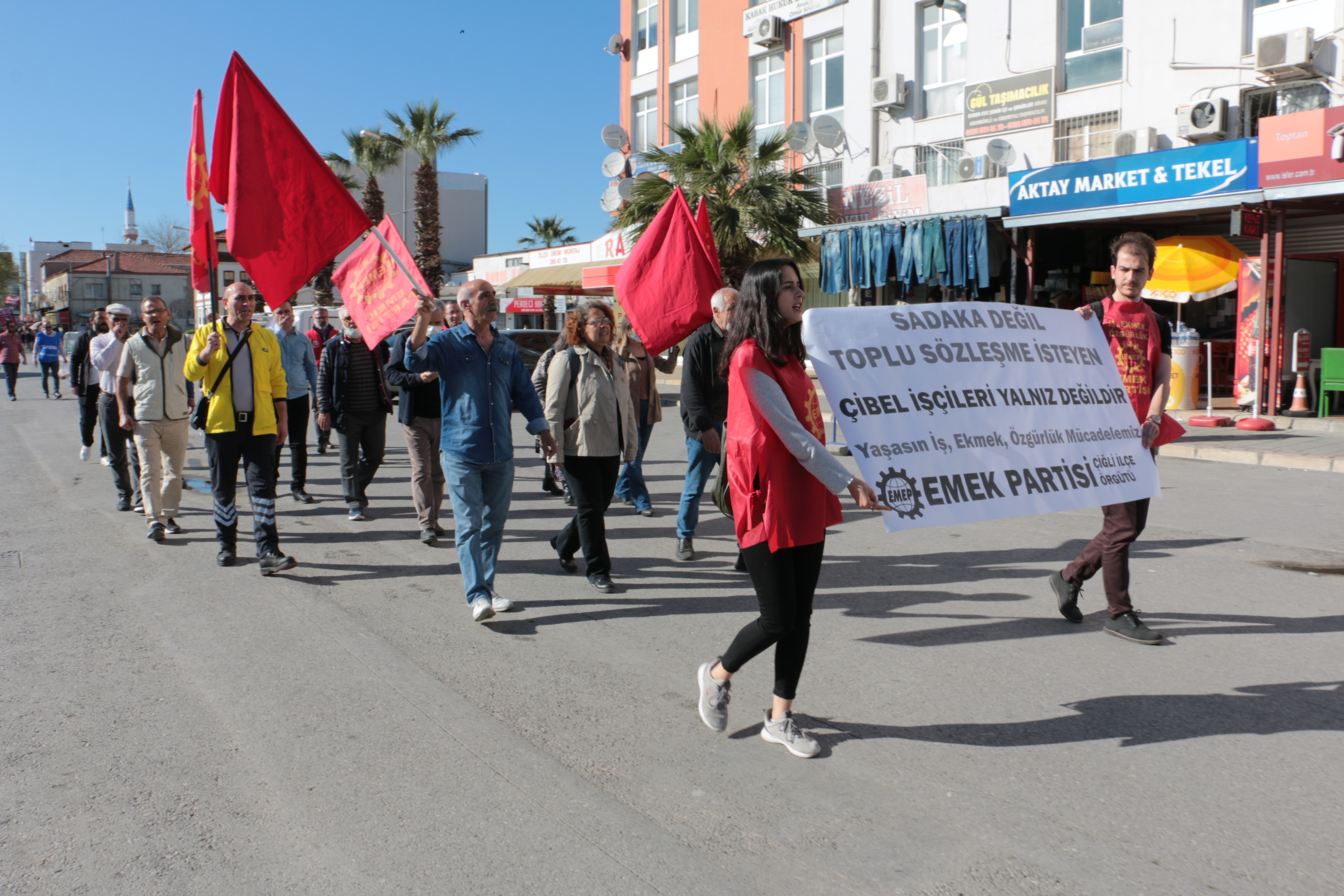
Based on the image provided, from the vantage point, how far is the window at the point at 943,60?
21438mm

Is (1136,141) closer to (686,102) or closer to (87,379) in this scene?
(686,102)

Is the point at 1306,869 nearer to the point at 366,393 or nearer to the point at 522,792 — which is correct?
the point at 522,792

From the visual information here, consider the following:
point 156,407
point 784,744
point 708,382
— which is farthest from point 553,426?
point 156,407

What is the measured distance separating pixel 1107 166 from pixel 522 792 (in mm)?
16146

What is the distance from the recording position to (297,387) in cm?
1005

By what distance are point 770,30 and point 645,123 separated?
656 centimetres

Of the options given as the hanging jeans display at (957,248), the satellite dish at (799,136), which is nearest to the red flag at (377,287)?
the hanging jeans display at (957,248)

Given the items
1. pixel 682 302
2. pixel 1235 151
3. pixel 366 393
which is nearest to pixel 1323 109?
pixel 1235 151

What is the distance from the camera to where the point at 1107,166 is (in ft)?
53.9

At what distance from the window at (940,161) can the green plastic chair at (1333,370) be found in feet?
27.0

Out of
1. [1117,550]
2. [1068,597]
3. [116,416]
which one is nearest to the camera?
[1117,550]

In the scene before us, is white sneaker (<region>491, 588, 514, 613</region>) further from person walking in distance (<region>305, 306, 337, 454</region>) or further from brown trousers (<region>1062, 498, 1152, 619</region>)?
person walking in distance (<region>305, 306, 337, 454</region>)

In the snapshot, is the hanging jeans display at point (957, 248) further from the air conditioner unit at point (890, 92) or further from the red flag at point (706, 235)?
the red flag at point (706, 235)

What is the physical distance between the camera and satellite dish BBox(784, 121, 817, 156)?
74.5 ft
